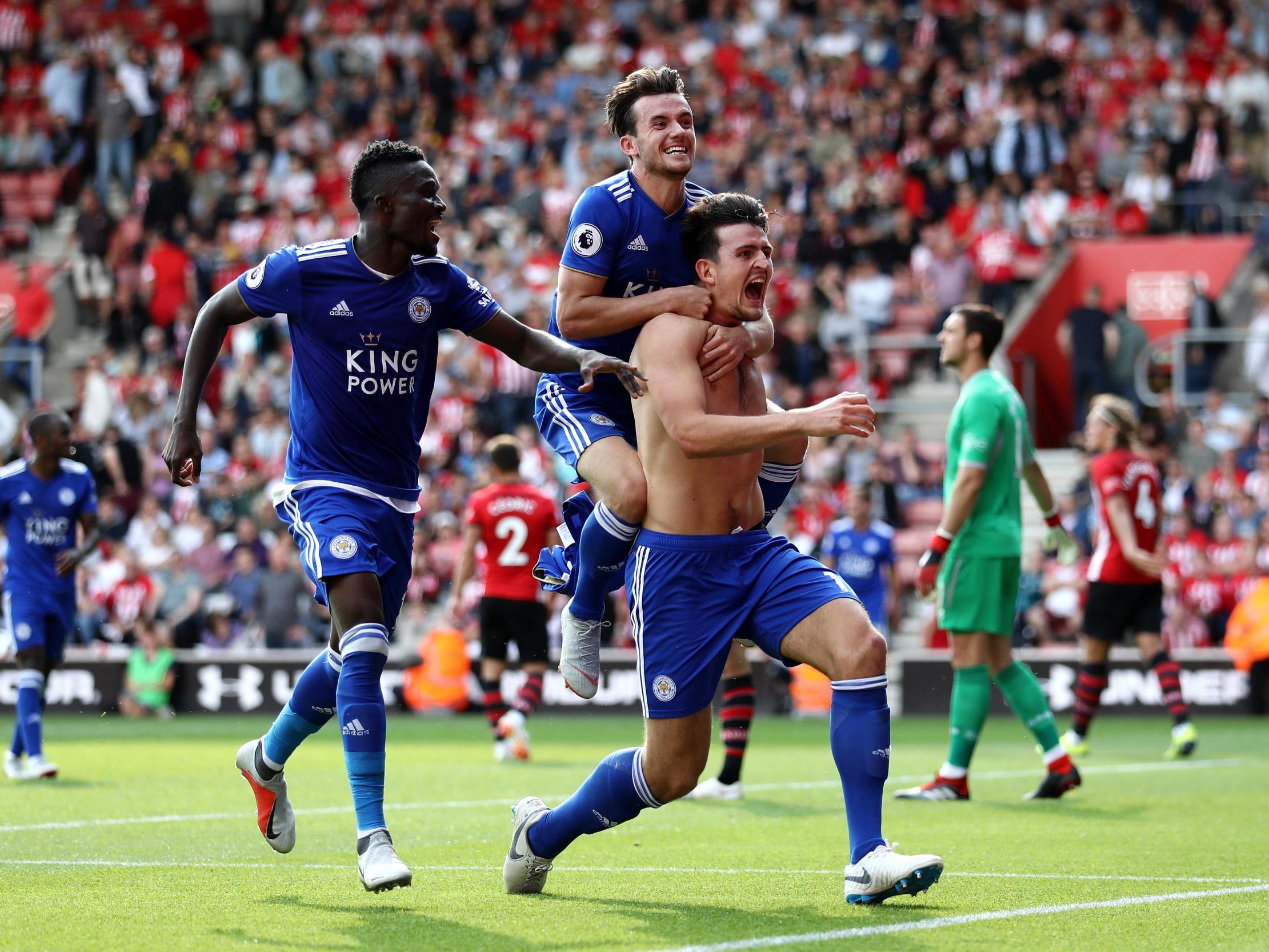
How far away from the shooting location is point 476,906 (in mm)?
6168

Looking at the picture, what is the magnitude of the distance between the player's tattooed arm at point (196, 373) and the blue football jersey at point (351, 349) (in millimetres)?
68

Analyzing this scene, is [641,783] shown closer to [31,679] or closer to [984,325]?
[984,325]

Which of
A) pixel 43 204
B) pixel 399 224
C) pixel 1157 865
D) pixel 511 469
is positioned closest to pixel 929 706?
pixel 511 469

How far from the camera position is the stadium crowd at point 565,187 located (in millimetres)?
22031

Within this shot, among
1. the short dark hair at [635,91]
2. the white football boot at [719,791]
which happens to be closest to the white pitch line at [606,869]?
the short dark hair at [635,91]

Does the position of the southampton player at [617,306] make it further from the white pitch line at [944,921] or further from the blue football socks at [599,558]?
the white pitch line at [944,921]

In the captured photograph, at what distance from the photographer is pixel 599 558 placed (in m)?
6.91

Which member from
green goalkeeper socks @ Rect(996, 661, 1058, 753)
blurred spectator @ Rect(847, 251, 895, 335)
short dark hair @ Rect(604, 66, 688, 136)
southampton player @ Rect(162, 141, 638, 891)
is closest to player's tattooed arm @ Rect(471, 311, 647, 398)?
southampton player @ Rect(162, 141, 638, 891)

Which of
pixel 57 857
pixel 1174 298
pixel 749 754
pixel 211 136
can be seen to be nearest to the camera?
pixel 57 857

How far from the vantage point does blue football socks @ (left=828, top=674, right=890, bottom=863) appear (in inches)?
235

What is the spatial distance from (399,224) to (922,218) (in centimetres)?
1756

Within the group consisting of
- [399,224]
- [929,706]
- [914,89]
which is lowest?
[929,706]

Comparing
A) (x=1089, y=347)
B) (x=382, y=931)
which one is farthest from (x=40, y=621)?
(x=1089, y=347)

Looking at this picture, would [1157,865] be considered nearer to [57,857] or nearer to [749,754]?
[57,857]
